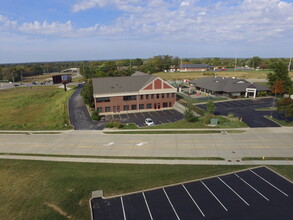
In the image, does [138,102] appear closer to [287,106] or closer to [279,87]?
[287,106]

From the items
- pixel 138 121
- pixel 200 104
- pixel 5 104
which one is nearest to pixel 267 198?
pixel 138 121

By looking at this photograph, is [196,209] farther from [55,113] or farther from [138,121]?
[55,113]

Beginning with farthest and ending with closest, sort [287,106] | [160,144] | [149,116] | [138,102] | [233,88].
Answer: [233,88]
[138,102]
[149,116]
[287,106]
[160,144]

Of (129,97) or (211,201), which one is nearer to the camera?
(211,201)

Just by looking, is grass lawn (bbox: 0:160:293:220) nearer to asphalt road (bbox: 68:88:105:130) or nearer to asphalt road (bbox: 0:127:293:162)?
asphalt road (bbox: 0:127:293:162)

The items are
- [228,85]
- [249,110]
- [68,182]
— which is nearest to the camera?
[68,182]

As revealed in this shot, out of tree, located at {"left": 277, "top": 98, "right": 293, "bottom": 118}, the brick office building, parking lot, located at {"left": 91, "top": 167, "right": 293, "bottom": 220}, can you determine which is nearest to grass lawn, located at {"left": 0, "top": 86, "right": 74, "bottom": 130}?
the brick office building

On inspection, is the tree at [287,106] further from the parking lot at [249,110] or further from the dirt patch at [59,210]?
the dirt patch at [59,210]

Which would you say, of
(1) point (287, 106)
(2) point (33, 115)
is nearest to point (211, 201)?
(1) point (287, 106)
